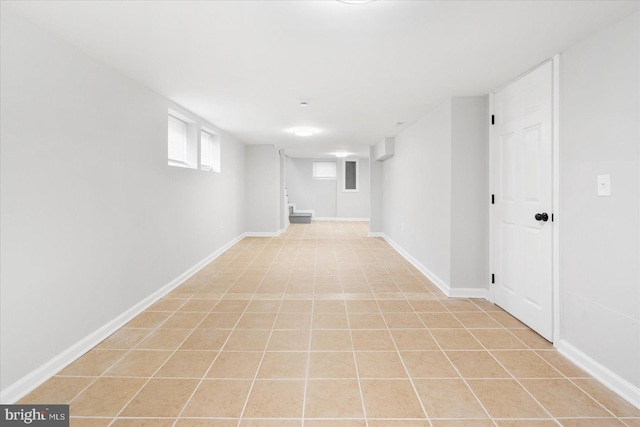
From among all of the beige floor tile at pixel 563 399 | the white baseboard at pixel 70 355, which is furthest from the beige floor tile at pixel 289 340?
the beige floor tile at pixel 563 399

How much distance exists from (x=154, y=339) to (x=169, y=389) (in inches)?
31.2

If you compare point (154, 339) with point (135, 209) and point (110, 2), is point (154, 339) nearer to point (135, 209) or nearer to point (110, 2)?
point (135, 209)

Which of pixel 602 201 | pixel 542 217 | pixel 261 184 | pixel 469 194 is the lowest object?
pixel 542 217

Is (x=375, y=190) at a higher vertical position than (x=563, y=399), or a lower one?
higher

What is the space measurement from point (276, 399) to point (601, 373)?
6.48 feet

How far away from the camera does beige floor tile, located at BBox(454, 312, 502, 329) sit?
2949mm

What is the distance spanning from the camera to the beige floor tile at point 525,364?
85.2 inches

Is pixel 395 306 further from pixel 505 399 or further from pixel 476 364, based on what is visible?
pixel 505 399

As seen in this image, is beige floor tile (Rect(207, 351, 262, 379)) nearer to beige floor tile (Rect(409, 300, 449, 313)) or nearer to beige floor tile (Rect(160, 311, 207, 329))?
beige floor tile (Rect(160, 311, 207, 329))

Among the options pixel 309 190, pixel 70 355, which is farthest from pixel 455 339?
pixel 309 190

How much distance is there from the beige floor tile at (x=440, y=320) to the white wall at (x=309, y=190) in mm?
9148

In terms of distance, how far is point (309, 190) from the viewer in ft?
40.3

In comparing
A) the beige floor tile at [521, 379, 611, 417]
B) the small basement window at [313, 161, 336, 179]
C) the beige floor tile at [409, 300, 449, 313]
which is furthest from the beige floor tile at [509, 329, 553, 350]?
the small basement window at [313, 161, 336, 179]

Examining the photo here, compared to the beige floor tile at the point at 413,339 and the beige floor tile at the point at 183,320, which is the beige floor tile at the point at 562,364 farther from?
the beige floor tile at the point at 183,320
